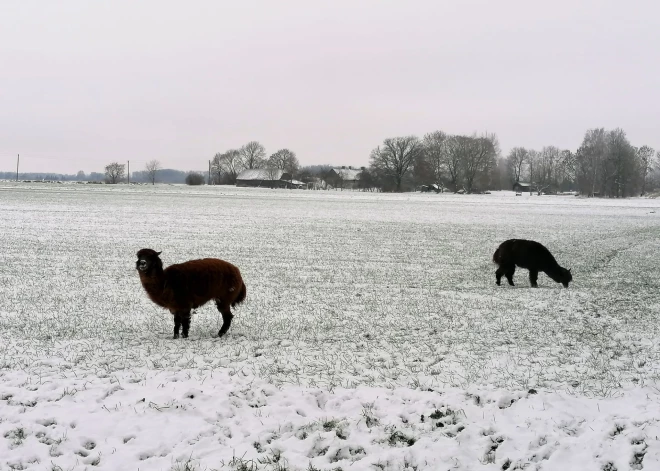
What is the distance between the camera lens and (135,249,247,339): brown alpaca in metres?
7.91

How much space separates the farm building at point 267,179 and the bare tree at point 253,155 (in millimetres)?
11709

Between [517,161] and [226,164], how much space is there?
86.9 m

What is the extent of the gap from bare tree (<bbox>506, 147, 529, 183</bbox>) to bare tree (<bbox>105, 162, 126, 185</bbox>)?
11492 centimetres

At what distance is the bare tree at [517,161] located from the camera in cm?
15500

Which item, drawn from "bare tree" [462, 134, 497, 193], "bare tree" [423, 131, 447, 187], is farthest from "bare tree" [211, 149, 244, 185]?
"bare tree" [462, 134, 497, 193]

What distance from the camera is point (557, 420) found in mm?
5176

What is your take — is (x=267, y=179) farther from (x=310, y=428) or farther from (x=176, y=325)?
(x=310, y=428)

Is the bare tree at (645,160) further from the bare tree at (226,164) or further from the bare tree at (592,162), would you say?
the bare tree at (226,164)

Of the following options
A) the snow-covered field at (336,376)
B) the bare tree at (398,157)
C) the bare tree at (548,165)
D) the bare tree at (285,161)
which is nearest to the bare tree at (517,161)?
the bare tree at (548,165)

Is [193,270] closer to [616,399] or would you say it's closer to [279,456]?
[279,456]

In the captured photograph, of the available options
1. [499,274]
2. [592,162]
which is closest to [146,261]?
[499,274]

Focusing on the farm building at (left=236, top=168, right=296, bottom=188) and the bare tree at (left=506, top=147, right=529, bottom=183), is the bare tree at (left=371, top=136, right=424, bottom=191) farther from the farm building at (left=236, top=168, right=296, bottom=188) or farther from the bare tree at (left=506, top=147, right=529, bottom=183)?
the bare tree at (left=506, top=147, right=529, bottom=183)

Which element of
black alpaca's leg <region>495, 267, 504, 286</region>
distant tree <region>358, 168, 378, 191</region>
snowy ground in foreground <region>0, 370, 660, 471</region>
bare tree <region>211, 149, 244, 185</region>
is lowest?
snowy ground in foreground <region>0, 370, 660, 471</region>

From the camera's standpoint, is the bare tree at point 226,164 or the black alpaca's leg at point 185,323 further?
the bare tree at point 226,164
